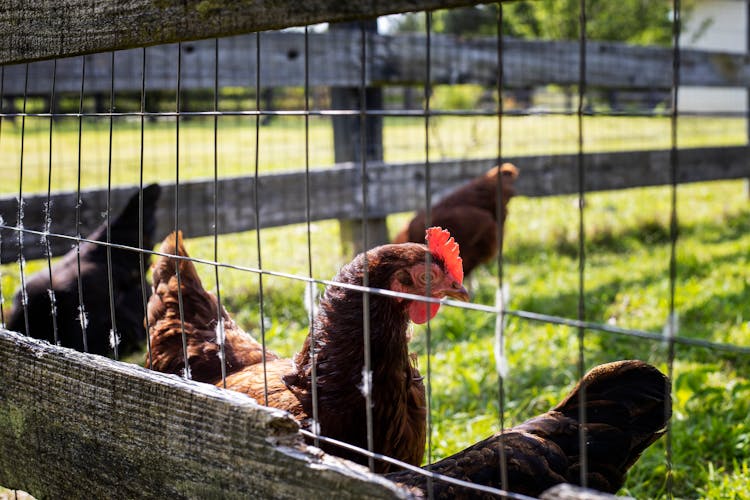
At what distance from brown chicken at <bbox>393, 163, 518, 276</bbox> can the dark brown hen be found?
5.96 feet

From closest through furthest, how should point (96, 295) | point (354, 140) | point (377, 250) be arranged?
point (377, 250), point (96, 295), point (354, 140)

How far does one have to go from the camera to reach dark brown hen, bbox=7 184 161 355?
3646 millimetres

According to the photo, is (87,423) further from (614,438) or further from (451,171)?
(451,171)

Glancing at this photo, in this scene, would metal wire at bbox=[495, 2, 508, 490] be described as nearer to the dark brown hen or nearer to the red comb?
the red comb

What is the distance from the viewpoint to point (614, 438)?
199 cm

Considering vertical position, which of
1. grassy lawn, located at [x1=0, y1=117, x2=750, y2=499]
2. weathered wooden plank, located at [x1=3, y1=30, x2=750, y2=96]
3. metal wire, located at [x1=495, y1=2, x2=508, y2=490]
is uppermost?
weathered wooden plank, located at [x1=3, y1=30, x2=750, y2=96]

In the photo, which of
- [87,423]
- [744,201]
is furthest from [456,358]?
[744,201]

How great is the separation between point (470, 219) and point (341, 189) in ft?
3.18

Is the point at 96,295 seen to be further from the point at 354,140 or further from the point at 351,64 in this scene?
the point at 351,64

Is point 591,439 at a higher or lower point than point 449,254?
lower

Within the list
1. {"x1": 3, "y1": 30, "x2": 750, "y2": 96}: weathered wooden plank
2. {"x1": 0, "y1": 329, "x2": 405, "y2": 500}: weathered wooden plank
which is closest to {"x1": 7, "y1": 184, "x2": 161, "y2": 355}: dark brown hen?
{"x1": 3, "y1": 30, "x2": 750, "y2": 96}: weathered wooden plank

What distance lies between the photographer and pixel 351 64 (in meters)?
5.23

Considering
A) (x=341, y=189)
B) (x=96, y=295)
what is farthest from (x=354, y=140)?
(x=96, y=295)

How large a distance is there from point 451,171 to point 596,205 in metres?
3.68
